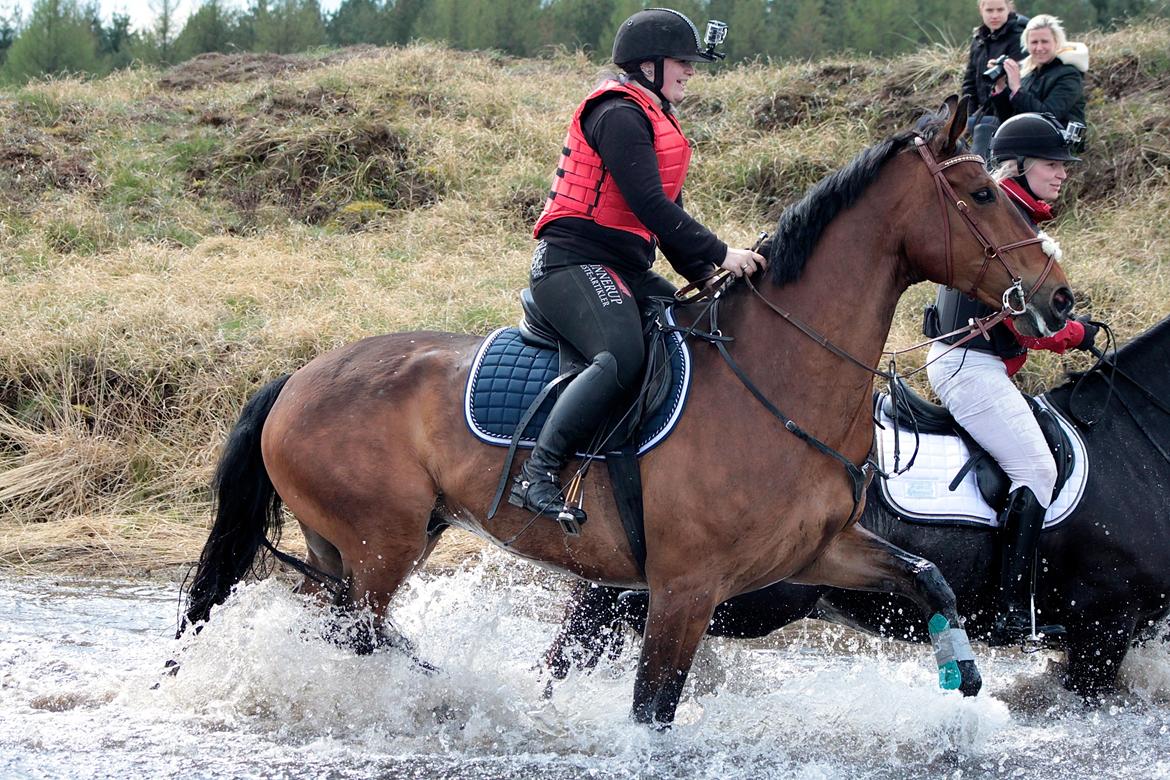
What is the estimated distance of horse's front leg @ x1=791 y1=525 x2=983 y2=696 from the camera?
4711mm

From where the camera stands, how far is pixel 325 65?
19.9 m

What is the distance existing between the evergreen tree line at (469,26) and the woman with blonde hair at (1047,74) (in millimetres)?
11767

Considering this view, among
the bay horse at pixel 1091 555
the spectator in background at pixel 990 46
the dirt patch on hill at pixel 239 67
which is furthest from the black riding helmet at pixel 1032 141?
the dirt patch on hill at pixel 239 67

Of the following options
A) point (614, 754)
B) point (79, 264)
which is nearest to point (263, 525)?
point (614, 754)

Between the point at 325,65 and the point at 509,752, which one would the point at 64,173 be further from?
the point at 509,752

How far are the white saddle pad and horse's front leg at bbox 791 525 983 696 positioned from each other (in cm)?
48

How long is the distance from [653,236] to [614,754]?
2.02 m

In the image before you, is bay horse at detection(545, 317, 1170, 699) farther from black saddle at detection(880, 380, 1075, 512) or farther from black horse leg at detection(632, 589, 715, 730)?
black horse leg at detection(632, 589, 715, 730)

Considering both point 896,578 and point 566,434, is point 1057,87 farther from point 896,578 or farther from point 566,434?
point 566,434

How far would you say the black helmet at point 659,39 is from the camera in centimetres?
474

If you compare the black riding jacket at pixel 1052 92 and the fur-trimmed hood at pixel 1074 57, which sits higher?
the fur-trimmed hood at pixel 1074 57

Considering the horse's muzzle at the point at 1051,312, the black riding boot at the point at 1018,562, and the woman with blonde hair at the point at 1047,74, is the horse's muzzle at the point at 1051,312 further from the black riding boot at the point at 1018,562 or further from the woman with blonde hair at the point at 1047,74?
the woman with blonde hair at the point at 1047,74

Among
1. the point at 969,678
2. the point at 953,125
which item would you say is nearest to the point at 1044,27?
the point at 953,125

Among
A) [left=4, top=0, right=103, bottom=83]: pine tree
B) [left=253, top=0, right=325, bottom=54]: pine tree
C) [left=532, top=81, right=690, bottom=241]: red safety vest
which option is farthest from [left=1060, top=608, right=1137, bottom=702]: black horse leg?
[left=253, top=0, right=325, bottom=54]: pine tree
